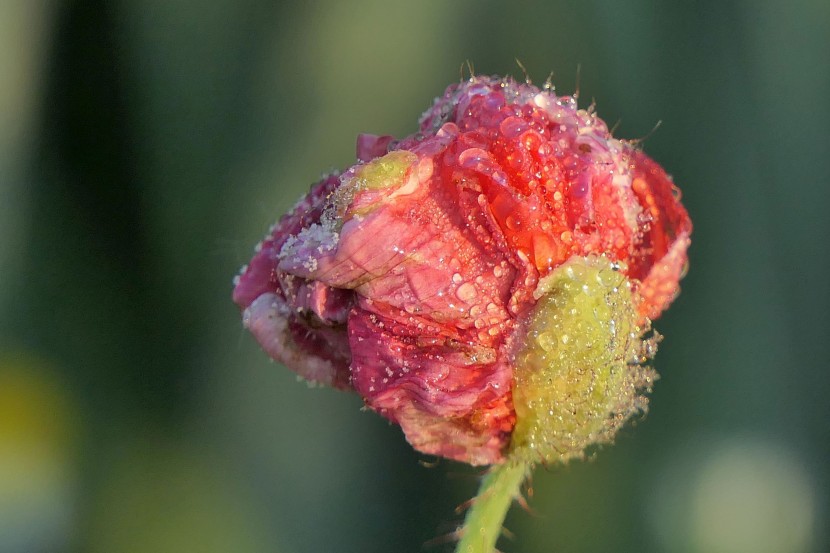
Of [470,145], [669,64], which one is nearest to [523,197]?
[470,145]

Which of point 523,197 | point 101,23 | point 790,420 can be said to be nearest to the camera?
point 523,197

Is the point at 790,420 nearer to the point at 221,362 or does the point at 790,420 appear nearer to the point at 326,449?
the point at 326,449

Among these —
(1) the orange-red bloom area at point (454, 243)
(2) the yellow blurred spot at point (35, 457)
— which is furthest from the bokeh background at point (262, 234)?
(1) the orange-red bloom area at point (454, 243)

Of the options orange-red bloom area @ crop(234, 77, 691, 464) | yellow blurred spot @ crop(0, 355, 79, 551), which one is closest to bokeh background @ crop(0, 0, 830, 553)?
yellow blurred spot @ crop(0, 355, 79, 551)

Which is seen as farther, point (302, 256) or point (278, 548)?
point (278, 548)

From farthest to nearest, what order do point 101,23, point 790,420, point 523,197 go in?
point 790,420 < point 101,23 < point 523,197

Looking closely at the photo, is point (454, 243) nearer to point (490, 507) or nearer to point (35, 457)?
point (490, 507)
